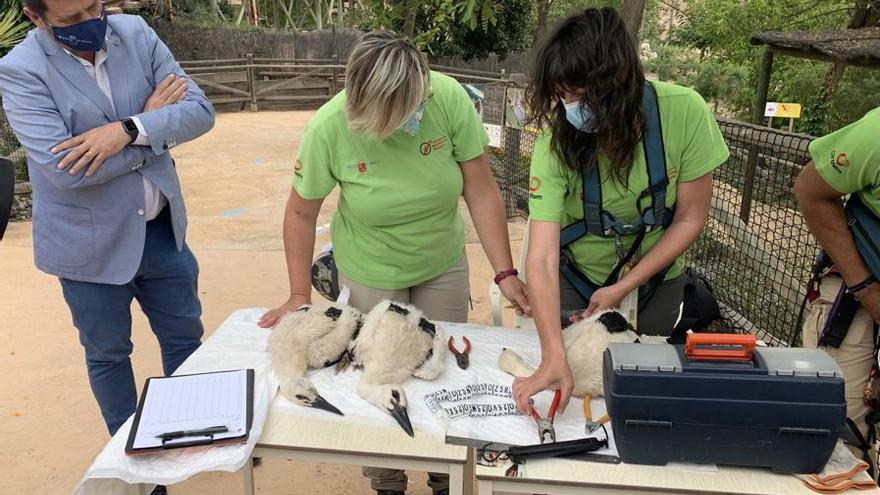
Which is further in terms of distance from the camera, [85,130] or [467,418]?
[85,130]

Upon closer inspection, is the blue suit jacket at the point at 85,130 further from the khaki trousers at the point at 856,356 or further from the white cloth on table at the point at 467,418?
the khaki trousers at the point at 856,356

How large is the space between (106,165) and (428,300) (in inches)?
48.0

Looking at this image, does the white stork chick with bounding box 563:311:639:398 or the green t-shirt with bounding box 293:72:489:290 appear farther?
the green t-shirt with bounding box 293:72:489:290

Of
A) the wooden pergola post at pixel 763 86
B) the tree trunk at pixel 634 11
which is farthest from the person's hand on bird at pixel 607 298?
the wooden pergola post at pixel 763 86

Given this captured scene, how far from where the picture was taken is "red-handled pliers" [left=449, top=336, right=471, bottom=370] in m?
2.16

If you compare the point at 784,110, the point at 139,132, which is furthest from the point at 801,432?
the point at 784,110

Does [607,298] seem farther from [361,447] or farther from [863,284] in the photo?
[361,447]

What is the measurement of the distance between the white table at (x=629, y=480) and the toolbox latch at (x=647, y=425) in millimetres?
122

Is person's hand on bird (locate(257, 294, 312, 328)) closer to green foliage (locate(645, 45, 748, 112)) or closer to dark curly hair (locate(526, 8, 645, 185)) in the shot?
dark curly hair (locate(526, 8, 645, 185))

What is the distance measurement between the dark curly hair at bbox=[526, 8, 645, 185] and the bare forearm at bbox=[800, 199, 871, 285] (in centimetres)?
65

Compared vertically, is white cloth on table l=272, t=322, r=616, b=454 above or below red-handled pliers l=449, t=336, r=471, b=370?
below

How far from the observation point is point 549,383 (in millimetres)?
1893

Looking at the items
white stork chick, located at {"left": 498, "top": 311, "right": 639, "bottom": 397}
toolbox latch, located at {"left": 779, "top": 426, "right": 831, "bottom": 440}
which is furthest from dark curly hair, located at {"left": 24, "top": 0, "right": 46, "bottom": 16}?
toolbox latch, located at {"left": 779, "top": 426, "right": 831, "bottom": 440}

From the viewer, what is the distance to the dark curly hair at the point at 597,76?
1.93m
